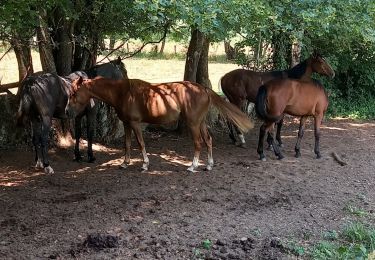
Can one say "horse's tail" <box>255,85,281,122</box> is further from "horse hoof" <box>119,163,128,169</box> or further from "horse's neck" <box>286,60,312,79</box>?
"horse hoof" <box>119,163,128,169</box>

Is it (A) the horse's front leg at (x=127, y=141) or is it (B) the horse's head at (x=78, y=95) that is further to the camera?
(A) the horse's front leg at (x=127, y=141)

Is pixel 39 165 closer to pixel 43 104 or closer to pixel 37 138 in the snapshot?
→ pixel 37 138

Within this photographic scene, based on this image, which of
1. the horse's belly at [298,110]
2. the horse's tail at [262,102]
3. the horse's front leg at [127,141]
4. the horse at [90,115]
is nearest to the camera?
the horse's front leg at [127,141]

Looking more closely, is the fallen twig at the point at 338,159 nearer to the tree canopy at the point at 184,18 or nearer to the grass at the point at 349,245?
the tree canopy at the point at 184,18

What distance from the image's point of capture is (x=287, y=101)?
788cm

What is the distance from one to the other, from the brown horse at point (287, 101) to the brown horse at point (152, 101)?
2.29 ft

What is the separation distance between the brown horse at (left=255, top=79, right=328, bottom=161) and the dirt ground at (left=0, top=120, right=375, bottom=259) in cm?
58

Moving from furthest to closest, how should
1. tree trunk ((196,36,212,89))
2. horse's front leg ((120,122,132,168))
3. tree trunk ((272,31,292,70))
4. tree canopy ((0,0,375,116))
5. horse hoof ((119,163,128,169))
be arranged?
tree trunk ((272,31,292,70)) → tree trunk ((196,36,212,89)) → horse hoof ((119,163,128,169)) → horse's front leg ((120,122,132,168)) → tree canopy ((0,0,375,116))

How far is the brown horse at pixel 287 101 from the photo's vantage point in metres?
7.71

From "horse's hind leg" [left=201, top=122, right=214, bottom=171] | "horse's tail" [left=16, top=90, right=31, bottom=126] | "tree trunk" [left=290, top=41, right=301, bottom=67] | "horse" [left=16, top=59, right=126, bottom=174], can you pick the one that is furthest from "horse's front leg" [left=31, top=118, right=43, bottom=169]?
"tree trunk" [left=290, top=41, right=301, bottom=67]

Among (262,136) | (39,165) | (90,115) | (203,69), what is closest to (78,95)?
(90,115)

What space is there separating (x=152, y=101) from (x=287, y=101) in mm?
2290

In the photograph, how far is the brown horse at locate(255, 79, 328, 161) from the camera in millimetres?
7715

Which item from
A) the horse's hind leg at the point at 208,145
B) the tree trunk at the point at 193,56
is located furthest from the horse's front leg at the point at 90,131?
the tree trunk at the point at 193,56
